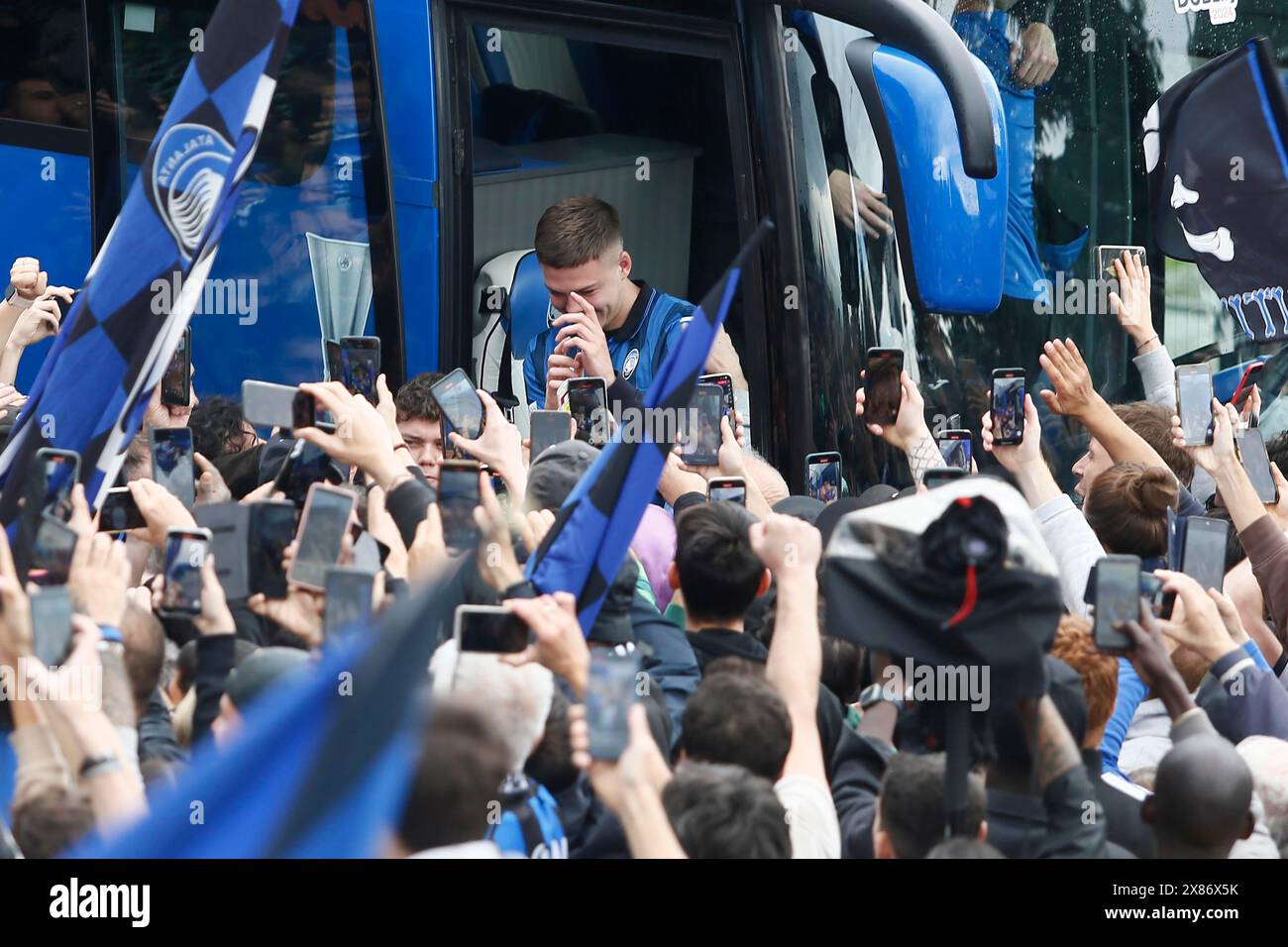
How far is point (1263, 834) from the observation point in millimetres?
2832

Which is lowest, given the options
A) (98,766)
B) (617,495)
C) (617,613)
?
(98,766)

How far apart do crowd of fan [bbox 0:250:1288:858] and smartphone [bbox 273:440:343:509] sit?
0.07 m

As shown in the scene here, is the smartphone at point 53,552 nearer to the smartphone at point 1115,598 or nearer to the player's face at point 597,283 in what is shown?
the smartphone at point 1115,598

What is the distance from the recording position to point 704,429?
4258 mm

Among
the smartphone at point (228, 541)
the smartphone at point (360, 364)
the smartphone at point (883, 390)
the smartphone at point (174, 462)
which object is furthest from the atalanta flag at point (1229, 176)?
the smartphone at point (228, 541)

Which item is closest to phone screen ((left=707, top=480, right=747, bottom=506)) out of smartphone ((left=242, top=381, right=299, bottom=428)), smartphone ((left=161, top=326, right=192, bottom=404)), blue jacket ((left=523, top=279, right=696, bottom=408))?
smartphone ((left=242, top=381, right=299, bottom=428))

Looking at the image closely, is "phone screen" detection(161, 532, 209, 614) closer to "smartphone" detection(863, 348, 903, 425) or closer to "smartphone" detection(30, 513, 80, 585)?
"smartphone" detection(30, 513, 80, 585)

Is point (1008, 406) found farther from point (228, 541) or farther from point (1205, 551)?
point (228, 541)

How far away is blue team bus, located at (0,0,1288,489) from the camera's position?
4.83 meters

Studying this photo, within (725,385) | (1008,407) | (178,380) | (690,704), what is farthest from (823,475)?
(690,704)

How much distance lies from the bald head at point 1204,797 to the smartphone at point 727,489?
1284 millimetres

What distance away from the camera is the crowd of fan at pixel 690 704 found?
2234 mm

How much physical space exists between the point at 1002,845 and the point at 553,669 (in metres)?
0.74

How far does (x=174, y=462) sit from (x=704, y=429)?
139 cm
